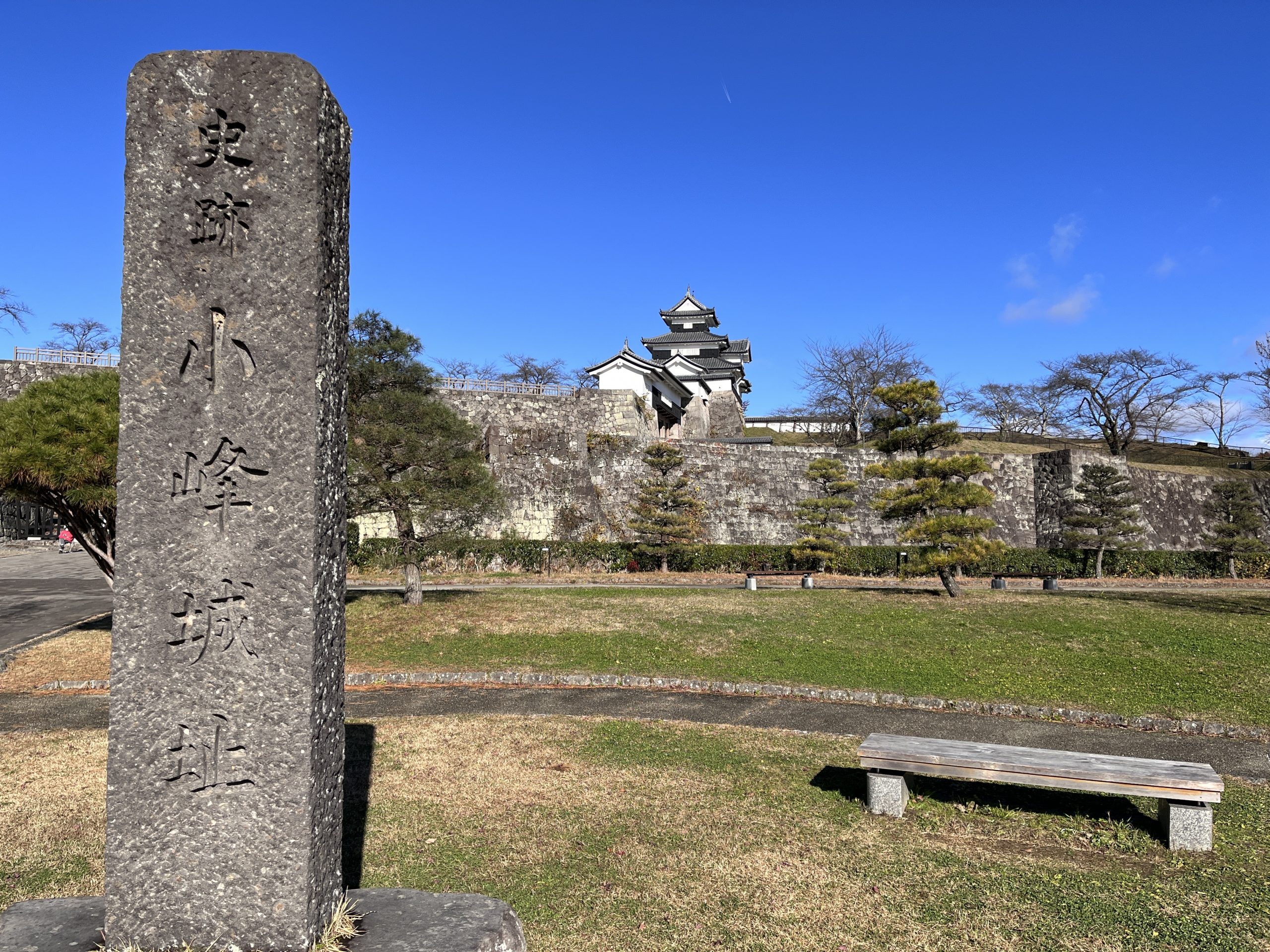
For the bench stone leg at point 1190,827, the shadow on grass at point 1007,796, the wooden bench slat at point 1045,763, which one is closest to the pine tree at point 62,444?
the shadow on grass at point 1007,796

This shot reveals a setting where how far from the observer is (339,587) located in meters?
2.85

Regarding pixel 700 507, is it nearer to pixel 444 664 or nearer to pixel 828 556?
pixel 828 556

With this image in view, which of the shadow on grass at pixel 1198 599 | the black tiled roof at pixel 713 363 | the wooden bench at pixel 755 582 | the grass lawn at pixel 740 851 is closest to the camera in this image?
the grass lawn at pixel 740 851

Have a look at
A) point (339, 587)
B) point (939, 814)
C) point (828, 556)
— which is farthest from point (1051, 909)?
point (828, 556)

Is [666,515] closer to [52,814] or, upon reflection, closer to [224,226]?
[52,814]

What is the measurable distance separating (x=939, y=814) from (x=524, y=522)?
20.6 m

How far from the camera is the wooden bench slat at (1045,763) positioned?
16.3 feet

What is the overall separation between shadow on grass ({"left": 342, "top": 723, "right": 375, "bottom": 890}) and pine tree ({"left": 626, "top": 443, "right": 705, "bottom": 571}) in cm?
1465

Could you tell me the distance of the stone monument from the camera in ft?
8.41

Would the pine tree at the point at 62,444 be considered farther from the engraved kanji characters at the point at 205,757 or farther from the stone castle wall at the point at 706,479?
the stone castle wall at the point at 706,479

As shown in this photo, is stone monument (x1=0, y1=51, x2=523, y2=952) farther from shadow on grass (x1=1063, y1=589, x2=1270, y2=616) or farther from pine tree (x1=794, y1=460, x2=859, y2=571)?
pine tree (x1=794, y1=460, x2=859, y2=571)

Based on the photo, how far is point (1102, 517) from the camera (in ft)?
76.4

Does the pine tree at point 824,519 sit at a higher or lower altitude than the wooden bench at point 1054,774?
higher

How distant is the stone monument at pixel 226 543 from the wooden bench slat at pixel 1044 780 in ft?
11.6
